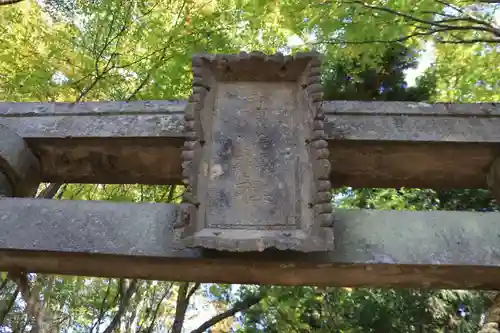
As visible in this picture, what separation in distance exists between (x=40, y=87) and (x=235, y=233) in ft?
10.6

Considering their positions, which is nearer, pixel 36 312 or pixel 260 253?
pixel 260 253

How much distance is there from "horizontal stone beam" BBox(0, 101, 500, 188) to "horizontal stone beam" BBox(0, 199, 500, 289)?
0.57 m

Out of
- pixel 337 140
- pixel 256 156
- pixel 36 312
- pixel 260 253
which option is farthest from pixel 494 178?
pixel 36 312

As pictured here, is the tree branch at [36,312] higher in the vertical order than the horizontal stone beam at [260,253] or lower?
lower

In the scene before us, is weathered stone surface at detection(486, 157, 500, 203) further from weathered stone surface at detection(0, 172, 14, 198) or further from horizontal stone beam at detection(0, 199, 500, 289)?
weathered stone surface at detection(0, 172, 14, 198)

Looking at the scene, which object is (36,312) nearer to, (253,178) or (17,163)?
(17,163)

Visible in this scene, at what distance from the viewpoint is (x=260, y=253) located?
9.02 ft

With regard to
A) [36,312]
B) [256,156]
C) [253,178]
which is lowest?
[36,312]

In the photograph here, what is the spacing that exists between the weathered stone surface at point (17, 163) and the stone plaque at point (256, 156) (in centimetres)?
125

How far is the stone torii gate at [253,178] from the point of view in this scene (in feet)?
9.13

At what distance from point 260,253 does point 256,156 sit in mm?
656

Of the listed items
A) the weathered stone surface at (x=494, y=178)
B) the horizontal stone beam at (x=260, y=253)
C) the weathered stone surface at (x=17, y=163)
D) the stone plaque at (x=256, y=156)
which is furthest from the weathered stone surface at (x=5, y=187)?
the weathered stone surface at (x=494, y=178)

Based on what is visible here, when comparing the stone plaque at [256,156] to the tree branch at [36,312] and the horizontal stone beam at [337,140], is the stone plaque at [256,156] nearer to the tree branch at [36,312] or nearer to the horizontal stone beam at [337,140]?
the horizontal stone beam at [337,140]

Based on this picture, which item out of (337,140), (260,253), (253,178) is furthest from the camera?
(337,140)
